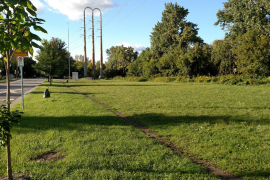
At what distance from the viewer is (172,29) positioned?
53500 mm

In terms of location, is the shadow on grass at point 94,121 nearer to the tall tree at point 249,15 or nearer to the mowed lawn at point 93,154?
the mowed lawn at point 93,154

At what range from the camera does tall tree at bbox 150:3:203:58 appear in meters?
53.3

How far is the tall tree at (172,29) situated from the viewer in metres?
53.3

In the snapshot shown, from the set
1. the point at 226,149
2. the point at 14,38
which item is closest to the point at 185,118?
the point at 226,149

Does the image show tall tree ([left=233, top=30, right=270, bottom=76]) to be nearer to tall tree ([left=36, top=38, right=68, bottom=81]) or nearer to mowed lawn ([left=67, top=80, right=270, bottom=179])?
mowed lawn ([left=67, top=80, right=270, bottom=179])

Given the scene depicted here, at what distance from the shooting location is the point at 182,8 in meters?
54.6

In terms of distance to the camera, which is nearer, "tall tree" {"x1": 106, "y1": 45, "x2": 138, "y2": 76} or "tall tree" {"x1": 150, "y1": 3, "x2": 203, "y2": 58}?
"tall tree" {"x1": 150, "y1": 3, "x2": 203, "y2": 58}

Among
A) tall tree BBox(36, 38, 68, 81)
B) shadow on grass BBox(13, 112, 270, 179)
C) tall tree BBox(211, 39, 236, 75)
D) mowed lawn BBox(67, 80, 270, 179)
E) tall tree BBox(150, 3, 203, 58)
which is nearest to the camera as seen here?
mowed lawn BBox(67, 80, 270, 179)

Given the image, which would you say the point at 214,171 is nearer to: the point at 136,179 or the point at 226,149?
the point at 226,149

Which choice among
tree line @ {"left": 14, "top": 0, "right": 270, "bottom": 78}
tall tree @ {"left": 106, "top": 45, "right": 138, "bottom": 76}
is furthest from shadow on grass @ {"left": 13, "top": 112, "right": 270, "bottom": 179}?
tall tree @ {"left": 106, "top": 45, "right": 138, "bottom": 76}

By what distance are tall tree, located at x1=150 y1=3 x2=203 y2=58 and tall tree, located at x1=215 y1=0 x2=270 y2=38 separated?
17982mm

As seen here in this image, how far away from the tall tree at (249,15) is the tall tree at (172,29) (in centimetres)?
1798

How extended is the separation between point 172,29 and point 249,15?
81.0 ft

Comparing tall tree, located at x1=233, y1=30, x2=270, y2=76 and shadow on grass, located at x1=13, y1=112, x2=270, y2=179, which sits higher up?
tall tree, located at x1=233, y1=30, x2=270, y2=76
